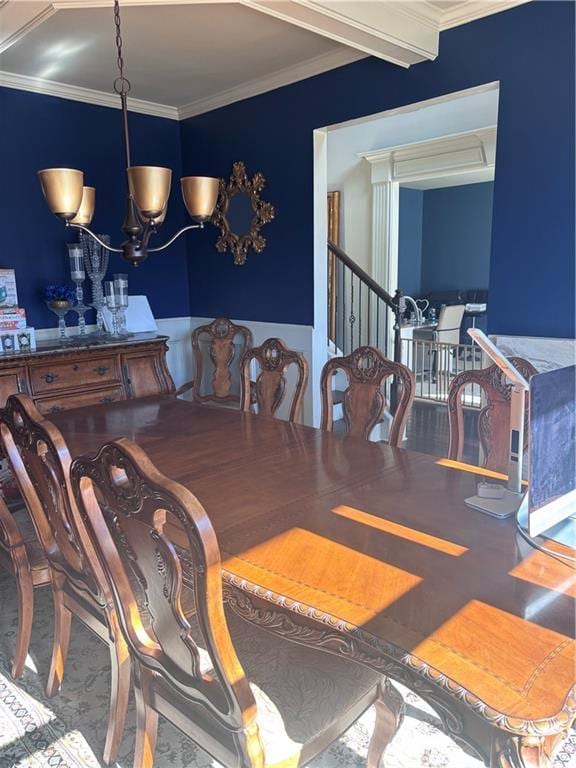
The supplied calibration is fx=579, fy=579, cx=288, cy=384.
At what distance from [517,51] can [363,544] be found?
8.31ft

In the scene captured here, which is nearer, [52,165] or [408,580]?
[408,580]

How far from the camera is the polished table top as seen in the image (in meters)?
0.97

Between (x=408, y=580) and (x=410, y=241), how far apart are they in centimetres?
872

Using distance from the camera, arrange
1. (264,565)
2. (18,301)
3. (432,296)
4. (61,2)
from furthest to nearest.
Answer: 1. (432,296)
2. (18,301)
3. (61,2)
4. (264,565)

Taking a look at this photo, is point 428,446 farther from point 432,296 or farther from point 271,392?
point 432,296

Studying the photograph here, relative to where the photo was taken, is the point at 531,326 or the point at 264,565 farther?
the point at 531,326

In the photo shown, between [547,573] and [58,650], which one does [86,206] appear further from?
[547,573]

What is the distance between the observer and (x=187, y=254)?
4871mm

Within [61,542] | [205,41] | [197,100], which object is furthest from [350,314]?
[61,542]

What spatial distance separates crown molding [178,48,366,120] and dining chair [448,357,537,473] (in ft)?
7.23

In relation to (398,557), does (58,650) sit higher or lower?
lower

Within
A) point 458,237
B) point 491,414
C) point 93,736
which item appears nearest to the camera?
point 93,736

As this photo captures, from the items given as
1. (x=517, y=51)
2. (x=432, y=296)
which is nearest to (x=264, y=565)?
(x=517, y=51)

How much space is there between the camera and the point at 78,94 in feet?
13.1
